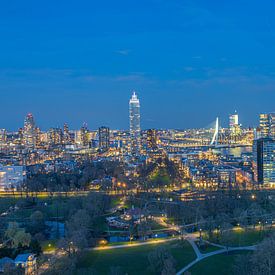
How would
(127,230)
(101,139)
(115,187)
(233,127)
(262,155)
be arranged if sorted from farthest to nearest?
(233,127), (101,139), (262,155), (115,187), (127,230)

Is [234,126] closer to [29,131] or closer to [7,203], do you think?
[29,131]

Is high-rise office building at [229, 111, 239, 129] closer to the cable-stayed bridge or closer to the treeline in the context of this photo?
the cable-stayed bridge

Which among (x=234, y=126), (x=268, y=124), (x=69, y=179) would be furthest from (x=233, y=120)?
(x=69, y=179)

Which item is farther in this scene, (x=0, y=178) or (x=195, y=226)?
(x=0, y=178)

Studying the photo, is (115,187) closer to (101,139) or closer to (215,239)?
(215,239)

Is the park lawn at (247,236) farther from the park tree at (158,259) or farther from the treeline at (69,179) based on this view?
the treeline at (69,179)

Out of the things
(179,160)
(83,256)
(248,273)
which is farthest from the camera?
(179,160)

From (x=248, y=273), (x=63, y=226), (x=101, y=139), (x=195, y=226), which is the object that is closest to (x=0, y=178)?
(x=63, y=226)

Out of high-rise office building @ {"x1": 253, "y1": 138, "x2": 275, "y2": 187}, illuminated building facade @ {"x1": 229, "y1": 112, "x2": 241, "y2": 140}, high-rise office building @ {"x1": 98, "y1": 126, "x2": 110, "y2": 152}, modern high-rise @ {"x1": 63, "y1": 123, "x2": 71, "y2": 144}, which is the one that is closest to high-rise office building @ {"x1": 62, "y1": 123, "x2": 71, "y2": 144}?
modern high-rise @ {"x1": 63, "y1": 123, "x2": 71, "y2": 144}

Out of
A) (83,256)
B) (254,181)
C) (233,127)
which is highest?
(233,127)
